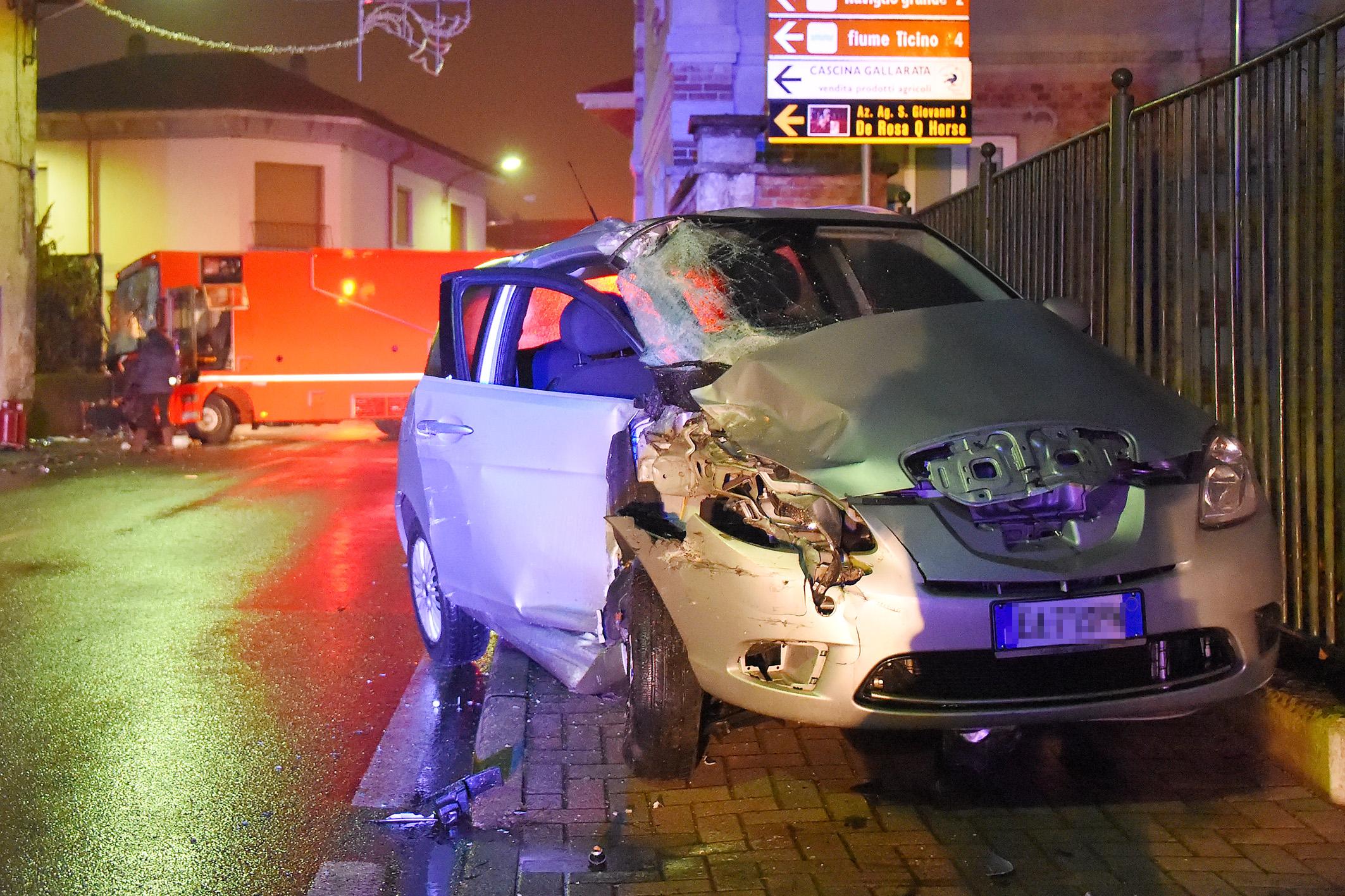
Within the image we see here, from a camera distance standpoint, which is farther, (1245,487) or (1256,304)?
(1256,304)

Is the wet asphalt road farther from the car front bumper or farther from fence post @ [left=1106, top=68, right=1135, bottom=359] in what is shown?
fence post @ [left=1106, top=68, right=1135, bottom=359]

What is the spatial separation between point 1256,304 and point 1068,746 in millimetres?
1678

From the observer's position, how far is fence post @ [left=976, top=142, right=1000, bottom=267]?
7.74m

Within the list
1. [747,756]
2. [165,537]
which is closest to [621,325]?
[747,756]

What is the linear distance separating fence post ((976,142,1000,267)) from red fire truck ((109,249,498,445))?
47.2 feet

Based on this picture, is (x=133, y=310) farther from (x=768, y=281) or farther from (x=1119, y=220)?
(x=1119, y=220)

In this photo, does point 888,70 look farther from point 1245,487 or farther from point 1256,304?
point 1245,487

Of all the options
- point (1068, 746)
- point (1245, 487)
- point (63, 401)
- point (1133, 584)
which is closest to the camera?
point (1133, 584)

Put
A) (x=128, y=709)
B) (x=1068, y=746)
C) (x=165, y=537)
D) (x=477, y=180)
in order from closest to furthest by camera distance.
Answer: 1. (x=1068, y=746)
2. (x=128, y=709)
3. (x=165, y=537)
4. (x=477, y=180)

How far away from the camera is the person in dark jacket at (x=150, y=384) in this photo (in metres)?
19.8

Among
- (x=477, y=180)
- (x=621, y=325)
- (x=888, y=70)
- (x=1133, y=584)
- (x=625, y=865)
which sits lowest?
(x=625, y=865)

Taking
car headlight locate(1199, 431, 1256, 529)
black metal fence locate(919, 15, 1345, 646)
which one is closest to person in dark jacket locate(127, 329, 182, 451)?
black metal fence locate(919, 15, 1345, 646)

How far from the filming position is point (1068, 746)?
15.1 feet

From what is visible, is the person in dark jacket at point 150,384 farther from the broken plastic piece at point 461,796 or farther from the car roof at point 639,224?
the broken plastic piece at point 461,796
